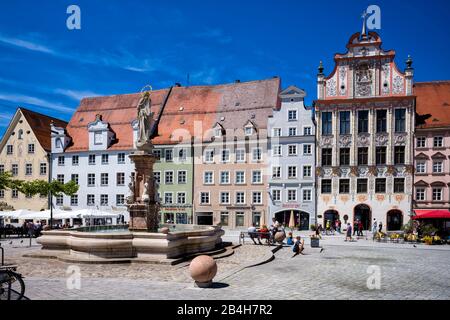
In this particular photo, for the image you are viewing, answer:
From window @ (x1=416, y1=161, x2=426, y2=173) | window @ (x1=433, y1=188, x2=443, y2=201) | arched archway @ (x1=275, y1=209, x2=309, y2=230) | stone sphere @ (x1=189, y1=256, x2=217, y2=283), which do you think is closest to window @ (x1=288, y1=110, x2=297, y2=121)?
arched archway @ (x1=275, y1=209, x2=309, y2=230)

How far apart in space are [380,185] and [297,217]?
802 centimetres

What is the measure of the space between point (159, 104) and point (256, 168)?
14.9 meters

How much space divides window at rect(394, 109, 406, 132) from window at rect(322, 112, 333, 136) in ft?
18.8

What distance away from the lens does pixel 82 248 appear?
46.8ft

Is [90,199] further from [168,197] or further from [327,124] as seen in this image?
[327,124]

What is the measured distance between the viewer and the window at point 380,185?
121 feet

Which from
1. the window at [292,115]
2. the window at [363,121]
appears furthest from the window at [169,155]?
the window at [363,121]

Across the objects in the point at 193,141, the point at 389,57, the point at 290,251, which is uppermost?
the point at 389,57

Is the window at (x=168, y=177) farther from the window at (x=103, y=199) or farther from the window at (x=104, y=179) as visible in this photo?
the window at (x=103, y=199)

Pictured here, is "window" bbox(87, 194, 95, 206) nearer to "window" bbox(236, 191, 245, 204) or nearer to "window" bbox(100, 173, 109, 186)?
"window" bbox(100, 173, 109, 186)

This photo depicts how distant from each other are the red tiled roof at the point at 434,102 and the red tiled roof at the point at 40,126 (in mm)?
39339

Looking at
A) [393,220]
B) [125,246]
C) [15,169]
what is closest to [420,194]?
[393,220]
